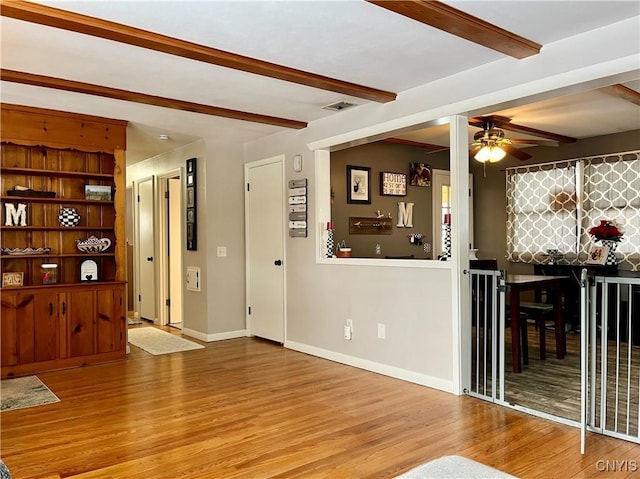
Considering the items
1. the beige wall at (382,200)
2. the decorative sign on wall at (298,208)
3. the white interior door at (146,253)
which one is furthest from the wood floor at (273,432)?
the white interior door at (146,253)

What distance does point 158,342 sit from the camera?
590 cm

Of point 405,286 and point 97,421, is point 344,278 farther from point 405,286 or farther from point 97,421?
point 97,421

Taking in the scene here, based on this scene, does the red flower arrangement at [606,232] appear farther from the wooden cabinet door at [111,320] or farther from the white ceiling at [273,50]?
the wooden cabinet door at [111,320]

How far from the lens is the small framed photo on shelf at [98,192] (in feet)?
16.9

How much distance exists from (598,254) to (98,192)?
552 centimetres

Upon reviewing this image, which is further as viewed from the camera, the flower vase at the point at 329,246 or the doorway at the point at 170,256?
the doorway at the point at 170,256

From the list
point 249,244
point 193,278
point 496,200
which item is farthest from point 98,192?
point 496,200

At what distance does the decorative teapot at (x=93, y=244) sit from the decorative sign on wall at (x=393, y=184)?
3.32 m

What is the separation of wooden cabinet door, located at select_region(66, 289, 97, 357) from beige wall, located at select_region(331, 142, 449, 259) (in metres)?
2.76

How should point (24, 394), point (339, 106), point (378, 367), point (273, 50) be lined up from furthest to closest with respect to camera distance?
point (339, 106) < point (378, 367) < point (24, 394) < point (273, 50)

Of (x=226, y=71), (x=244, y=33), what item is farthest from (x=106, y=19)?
(x=226, y=71)

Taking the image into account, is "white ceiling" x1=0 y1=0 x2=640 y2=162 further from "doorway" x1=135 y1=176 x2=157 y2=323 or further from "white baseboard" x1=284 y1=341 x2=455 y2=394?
"doorway" x1=135 y1=176 x2=157 y2=323

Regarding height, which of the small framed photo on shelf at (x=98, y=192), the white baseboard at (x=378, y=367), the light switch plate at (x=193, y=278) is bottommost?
the white baseboard at (x=378, y=367)

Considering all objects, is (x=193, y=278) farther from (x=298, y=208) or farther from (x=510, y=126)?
(x=510, y=126)
